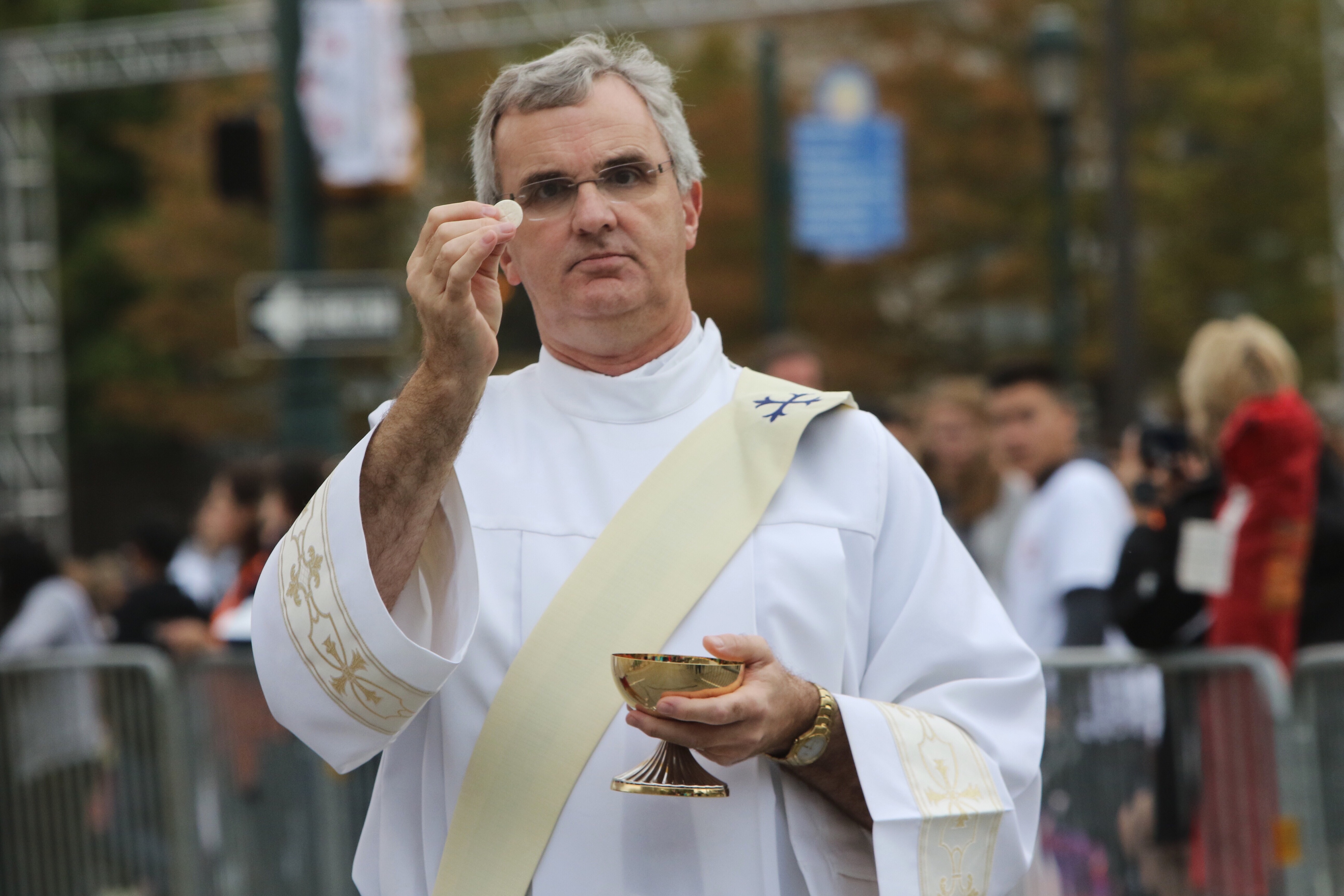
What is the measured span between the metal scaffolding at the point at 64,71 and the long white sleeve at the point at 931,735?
42.5 feet

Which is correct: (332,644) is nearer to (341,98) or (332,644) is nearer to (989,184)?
(341,98)

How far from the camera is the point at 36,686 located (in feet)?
22.5

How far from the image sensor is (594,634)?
7.76 ft

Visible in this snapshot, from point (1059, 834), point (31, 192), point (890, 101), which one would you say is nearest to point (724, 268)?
point (890, 101)

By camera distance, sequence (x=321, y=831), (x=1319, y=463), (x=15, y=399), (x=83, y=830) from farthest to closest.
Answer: (x=15, y=399), (x=83, y=830), (x=321, y=831), (x=1319, y=463)

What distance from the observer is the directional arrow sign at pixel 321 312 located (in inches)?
322

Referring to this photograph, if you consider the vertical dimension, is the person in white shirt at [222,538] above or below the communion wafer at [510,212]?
below

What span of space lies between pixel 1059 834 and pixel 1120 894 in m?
0.26

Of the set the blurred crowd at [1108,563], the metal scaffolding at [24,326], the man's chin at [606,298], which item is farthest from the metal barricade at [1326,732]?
the metal scaffolding at [24,326]

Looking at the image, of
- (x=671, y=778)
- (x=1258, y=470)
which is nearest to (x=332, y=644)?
(x=671, y=778)

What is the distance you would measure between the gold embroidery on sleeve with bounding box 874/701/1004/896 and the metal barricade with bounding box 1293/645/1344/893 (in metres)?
3.02

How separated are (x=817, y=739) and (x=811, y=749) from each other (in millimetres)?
17

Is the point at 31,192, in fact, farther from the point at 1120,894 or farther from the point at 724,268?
the point at 1120,894

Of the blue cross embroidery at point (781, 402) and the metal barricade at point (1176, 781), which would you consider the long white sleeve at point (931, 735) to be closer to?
the blue cross embroidery at point (781, 402)
